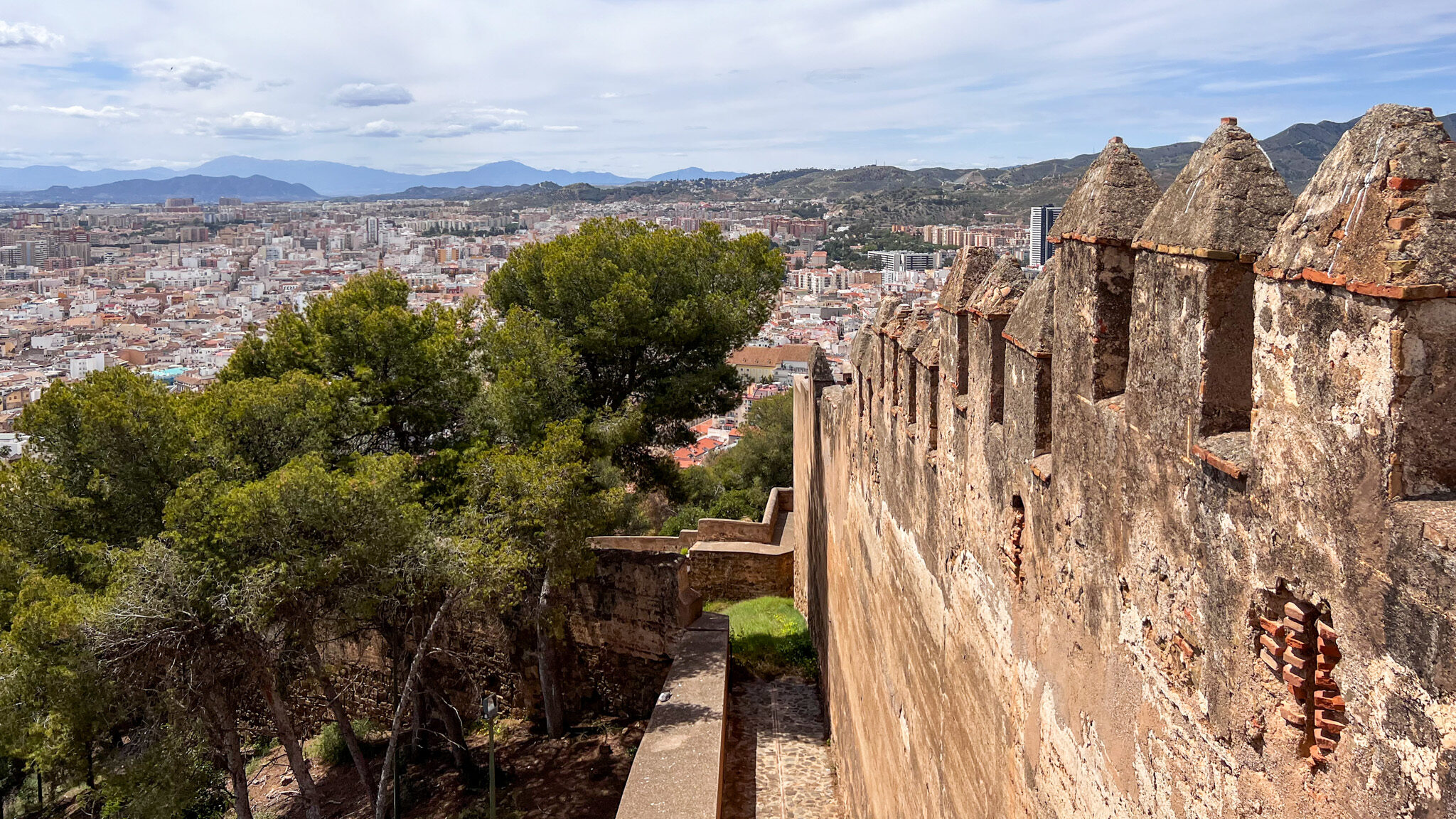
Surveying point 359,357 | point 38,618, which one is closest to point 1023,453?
point 38,618

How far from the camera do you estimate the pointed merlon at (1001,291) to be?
339cm

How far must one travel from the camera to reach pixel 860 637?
775 cm

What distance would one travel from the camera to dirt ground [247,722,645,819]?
38.9 feet

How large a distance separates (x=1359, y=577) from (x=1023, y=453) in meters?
1.62

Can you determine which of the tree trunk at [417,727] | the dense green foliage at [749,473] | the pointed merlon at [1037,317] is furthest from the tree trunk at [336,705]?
the dense green foliage at [749,473]

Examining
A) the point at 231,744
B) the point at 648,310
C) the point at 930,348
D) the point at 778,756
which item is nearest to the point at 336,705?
the point at 231,744

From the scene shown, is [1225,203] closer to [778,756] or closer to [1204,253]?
[1204,253]

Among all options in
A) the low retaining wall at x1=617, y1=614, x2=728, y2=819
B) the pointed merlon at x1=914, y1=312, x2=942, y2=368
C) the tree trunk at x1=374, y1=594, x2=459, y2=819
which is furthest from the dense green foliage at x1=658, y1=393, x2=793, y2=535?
the pointed merlon at x1=914, y1=312, x2=942, y2=368

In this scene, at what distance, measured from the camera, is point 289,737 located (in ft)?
34.5

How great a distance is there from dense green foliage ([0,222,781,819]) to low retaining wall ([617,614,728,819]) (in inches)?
73.6

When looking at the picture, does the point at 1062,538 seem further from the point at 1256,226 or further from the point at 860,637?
the point at 860,637

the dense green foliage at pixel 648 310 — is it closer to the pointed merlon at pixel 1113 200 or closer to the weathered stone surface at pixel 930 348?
the weathered stone surface at pixel 930 348

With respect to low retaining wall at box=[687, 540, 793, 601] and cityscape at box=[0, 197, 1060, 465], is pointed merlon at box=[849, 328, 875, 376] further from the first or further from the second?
low retaining wall at box=[687, 540, 793, 601]

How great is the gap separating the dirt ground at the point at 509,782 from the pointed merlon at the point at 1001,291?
978 centimetres
